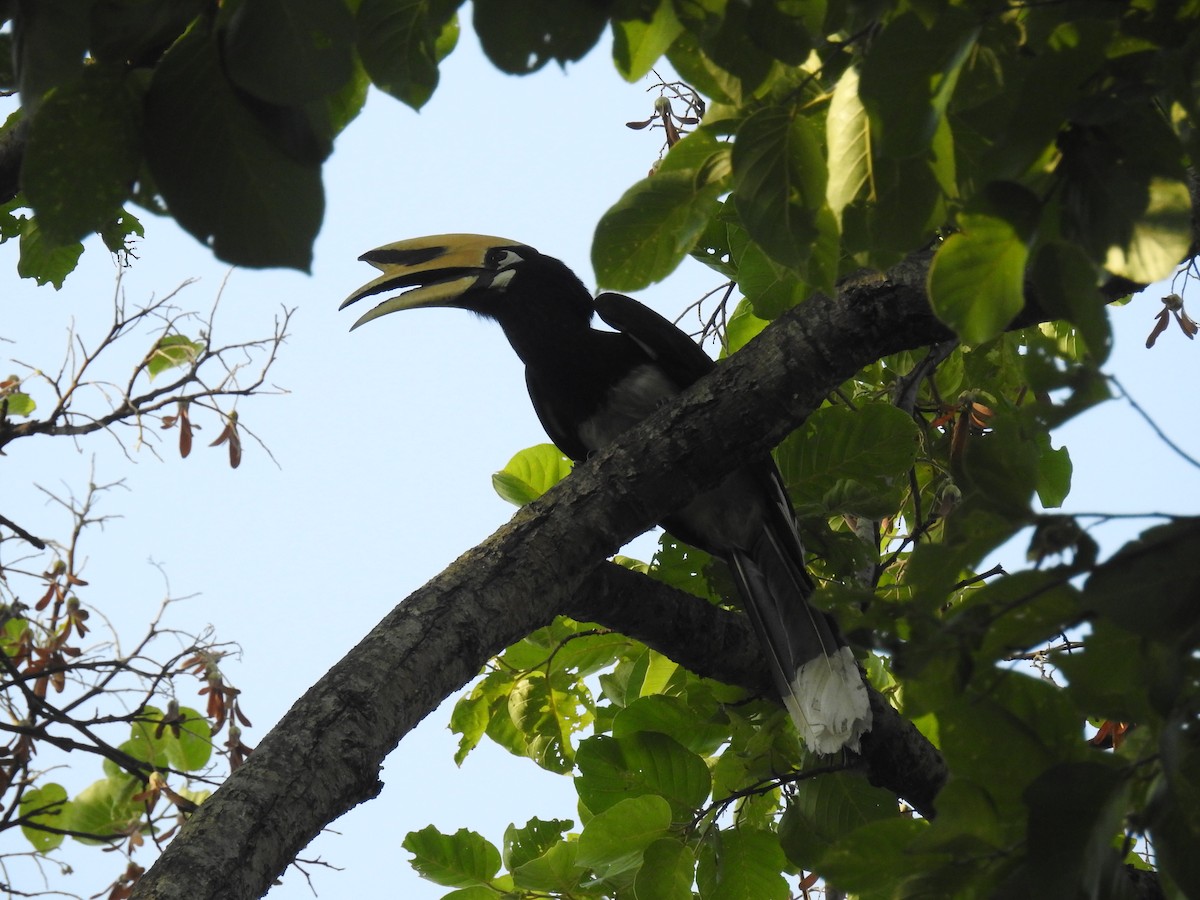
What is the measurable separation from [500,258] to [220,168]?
11.0 ft

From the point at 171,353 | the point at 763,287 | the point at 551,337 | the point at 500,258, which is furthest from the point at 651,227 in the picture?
the point at 500,258

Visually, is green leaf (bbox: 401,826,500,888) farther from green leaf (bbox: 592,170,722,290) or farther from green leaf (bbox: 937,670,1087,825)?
green leaf (bbox: 937,670,1087,825)

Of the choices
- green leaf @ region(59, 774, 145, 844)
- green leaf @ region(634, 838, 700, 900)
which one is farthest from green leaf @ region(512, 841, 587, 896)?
green leaf @ region(59, 774, 145, 844)

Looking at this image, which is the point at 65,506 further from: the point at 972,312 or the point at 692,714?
the point at 972,312

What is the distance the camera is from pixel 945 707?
108 centimetres

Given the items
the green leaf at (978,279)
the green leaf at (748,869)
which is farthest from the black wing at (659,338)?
the green leaf at (978,279)

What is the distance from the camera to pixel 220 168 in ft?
3.07

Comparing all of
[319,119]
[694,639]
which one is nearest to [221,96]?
[319,119]

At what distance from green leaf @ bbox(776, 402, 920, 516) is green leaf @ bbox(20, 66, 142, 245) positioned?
1.98 meters

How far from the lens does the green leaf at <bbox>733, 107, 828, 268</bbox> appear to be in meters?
1.19

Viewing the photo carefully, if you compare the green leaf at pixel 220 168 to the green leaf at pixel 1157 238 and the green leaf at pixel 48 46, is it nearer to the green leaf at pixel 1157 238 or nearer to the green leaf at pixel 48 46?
the green leaf at pixel 48 46

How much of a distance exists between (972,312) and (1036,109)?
0.19 meters

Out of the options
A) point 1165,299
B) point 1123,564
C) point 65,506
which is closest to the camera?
point 1123,564

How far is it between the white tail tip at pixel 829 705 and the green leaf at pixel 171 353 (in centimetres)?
200
